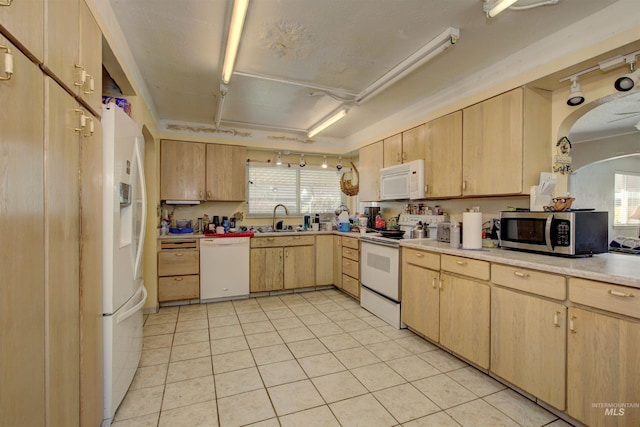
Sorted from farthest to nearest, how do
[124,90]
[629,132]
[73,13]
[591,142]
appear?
[591,142] < [629,132] < [124,90] < [73,13]

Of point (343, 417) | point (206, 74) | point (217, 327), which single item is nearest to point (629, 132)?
point (343, 417)

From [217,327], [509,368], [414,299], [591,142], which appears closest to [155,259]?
[217,327]

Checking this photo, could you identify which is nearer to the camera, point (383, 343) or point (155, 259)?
point (383, 343)

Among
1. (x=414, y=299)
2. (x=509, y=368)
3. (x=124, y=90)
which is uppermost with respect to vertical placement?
(x=124, y=90)

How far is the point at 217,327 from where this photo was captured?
3.21m

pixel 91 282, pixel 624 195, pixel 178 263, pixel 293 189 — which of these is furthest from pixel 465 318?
pixel 624 195

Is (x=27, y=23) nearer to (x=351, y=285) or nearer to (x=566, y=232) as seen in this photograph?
(x=566, y=232)

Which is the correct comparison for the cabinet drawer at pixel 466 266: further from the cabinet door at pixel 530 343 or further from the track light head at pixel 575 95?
the track light head at pixel 575 95

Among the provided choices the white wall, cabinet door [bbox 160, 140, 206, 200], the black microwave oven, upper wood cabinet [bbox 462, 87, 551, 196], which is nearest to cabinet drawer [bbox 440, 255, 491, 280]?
the black microwave oven

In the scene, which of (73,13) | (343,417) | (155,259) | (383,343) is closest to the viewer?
(73,13)

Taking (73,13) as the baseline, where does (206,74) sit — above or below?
above

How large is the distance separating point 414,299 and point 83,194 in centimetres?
278

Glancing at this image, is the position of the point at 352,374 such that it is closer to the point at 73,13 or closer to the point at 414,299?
the point at 414,299

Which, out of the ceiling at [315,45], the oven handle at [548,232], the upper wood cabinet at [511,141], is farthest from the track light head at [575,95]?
the oven handle at [548,232]
